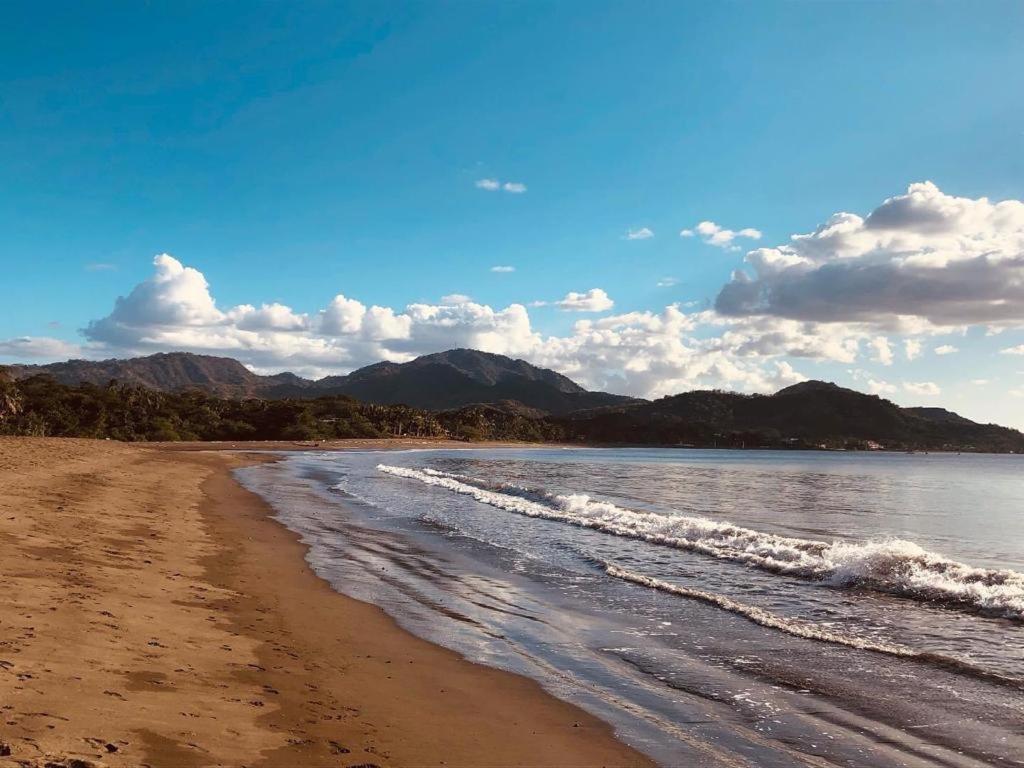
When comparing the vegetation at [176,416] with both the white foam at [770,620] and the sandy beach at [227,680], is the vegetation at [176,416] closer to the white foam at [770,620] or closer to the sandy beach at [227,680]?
the sandy beach at [227,680]

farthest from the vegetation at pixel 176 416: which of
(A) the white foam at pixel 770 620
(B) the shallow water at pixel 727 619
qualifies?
(A) the white foam at pixel 770 620

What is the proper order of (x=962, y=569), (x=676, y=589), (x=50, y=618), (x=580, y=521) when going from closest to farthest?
(x=50, y=618) < (x=676, y=589) < (x=962, y=569) < (x=580, y=521)

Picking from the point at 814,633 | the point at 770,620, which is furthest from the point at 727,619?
the point at 814,633

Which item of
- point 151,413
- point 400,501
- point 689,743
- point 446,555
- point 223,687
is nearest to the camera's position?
point 689,743

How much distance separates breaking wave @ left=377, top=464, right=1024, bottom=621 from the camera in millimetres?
13289

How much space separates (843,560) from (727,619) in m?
6.33

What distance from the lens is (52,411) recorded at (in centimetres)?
9150

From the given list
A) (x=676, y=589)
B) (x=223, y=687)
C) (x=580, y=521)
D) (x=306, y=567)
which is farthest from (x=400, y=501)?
(x=223, y=687)

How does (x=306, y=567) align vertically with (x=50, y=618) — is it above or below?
below

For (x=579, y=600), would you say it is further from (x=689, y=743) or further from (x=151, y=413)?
(x=151, y=413)

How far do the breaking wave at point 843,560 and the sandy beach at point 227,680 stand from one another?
10.1 meters

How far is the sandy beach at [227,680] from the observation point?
5.39m

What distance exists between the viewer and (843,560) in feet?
52.8

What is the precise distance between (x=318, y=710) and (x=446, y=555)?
428 inches
